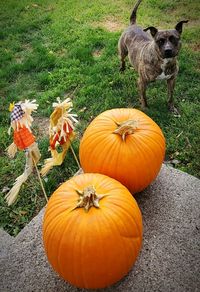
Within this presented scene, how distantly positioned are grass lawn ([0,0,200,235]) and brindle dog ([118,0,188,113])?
1.29 feet

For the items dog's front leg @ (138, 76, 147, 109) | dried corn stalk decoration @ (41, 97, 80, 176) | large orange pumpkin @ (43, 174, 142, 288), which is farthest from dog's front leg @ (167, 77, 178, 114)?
large orange pumpkin @ (43, 174, 142, 288)

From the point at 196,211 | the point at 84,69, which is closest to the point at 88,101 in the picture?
the point at 84,69

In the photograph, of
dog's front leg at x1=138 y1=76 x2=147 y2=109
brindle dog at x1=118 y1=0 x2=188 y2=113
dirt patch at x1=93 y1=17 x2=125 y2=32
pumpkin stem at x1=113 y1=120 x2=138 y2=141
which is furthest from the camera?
dirt patch at x1=93 y1=17 x2=125 y2=32

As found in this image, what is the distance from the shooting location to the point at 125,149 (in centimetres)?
246

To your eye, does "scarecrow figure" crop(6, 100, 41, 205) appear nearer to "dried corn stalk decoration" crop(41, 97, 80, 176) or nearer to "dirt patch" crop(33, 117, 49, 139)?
A: "dried corn stalk decoration" crop(41, 97, 80, 176)

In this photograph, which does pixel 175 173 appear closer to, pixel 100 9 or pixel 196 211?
pixel 196 211

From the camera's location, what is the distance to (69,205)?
6.90 feet

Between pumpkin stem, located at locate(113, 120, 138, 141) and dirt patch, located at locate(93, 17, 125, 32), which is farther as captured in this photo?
dirt patch, located at locate(93, 17, 125, 32)

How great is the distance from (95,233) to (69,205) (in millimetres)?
243

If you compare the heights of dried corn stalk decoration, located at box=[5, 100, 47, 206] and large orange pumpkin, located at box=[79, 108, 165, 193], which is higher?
dried corn stalk decoration, located at box=[5, 100, 47, 206]

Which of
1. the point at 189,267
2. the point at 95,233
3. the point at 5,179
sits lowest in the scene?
the point at 5,179

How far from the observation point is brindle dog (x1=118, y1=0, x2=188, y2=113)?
4086mm

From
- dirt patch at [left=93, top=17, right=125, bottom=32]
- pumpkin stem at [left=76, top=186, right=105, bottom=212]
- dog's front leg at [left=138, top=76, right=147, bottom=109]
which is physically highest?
pumpkin stem at [left=76, top=186, right=105, bottom=212]

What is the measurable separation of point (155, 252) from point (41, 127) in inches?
106
